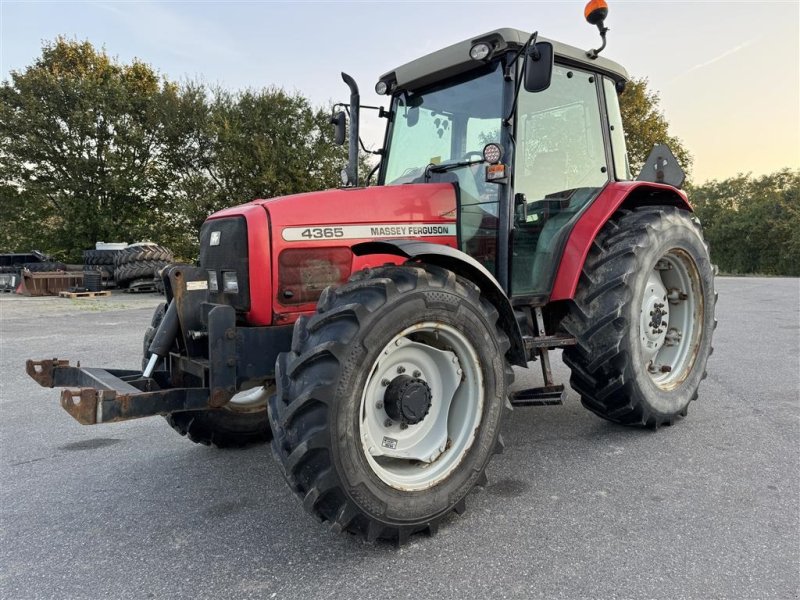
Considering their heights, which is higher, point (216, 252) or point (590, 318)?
point (216, 252)

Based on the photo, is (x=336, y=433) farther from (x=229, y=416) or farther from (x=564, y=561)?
(x=229, y=416)

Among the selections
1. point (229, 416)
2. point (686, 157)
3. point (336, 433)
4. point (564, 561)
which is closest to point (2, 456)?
point (229, 416)

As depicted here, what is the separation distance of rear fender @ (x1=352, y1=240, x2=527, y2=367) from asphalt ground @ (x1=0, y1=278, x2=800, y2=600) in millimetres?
794

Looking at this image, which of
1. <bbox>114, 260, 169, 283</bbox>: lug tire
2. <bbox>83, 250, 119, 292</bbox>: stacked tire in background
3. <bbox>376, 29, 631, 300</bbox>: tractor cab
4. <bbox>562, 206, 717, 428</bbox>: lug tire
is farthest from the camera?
<bbox>114, 260, 169, 283</bbox>: lug tire

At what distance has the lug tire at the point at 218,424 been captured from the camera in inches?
133

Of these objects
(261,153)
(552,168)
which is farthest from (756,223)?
(552,168)

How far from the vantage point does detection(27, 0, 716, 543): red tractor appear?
2283mm

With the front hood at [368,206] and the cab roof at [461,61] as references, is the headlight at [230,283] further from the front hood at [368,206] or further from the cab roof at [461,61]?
the cab roof at [461,61]

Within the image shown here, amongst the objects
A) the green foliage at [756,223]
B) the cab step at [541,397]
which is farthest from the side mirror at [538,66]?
the green foliage at [756,223]

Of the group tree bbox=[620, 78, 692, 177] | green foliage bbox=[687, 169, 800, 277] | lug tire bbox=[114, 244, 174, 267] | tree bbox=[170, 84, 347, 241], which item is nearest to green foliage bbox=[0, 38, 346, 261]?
tree bbox=[170, 84, 347, 241]

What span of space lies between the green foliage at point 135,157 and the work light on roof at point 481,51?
16510 mm

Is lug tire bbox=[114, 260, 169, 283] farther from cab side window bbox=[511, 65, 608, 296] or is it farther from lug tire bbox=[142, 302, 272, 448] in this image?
cab side window bbox=[511, 65, 608, 296]

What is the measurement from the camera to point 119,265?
15.7 m

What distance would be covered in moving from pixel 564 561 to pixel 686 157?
1100 inches
